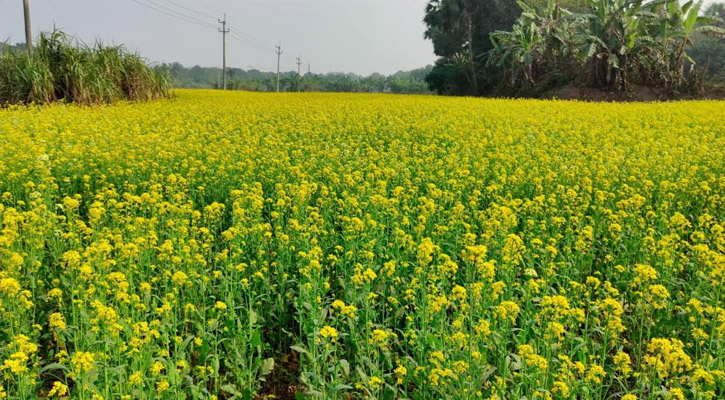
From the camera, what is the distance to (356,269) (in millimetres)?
3316

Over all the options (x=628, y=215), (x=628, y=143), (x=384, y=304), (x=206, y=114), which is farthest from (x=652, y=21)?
(x=384, y=304)

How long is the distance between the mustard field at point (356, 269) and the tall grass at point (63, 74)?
5.94 m

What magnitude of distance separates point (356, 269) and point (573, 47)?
32102 mm

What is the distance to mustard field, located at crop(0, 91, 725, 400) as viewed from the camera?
288cm

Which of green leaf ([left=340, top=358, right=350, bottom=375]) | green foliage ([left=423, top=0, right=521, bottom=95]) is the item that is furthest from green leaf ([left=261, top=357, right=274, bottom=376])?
green foliage ([left=423, top=0, right=521, bottom=95])

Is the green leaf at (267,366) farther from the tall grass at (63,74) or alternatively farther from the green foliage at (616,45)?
the green foliage at (616,45)

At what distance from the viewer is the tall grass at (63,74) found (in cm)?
1542

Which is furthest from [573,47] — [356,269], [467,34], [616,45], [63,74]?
[356,269]

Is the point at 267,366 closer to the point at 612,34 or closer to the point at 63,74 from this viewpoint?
the point at 63,74

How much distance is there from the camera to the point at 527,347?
2.61m

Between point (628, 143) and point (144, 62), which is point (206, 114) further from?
point (628, 143)

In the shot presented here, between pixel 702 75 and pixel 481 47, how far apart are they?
56.6ft

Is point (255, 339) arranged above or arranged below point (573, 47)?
below

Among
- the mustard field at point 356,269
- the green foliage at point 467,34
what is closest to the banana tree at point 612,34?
the green foliage at point 467,34
